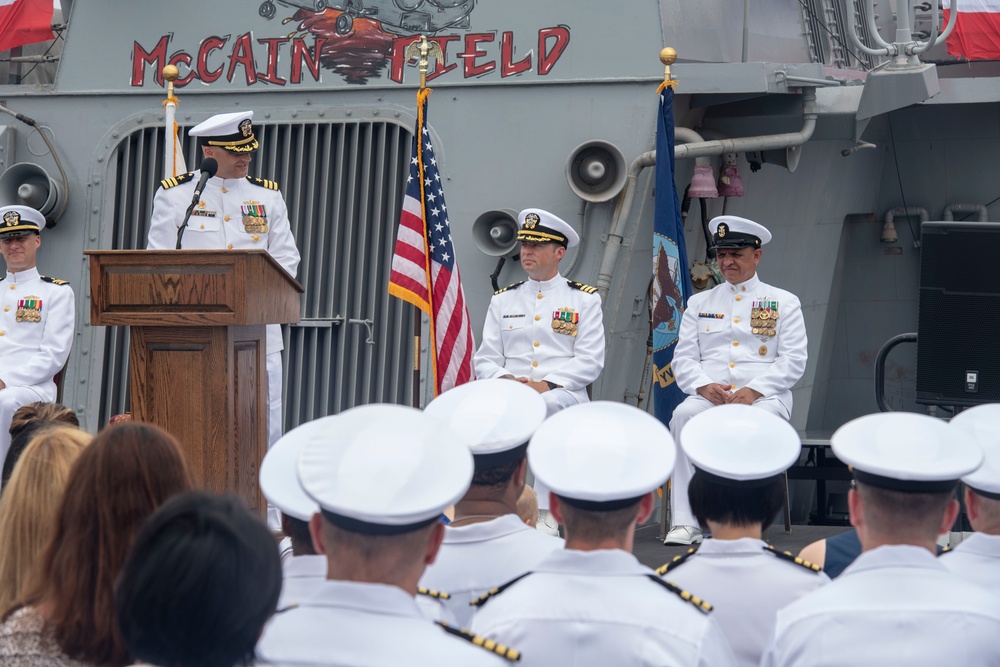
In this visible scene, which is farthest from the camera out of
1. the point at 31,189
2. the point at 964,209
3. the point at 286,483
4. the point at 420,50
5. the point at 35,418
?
the point at 964,209

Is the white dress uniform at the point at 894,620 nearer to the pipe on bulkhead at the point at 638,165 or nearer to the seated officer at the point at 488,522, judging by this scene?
the seated officer at the point at 488,522

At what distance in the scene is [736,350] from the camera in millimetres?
5809

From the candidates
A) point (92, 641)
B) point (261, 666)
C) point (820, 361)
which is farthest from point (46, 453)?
point (820, 361)

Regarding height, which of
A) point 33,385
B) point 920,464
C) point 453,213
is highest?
point 453,213

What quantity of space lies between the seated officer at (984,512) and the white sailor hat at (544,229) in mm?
3362

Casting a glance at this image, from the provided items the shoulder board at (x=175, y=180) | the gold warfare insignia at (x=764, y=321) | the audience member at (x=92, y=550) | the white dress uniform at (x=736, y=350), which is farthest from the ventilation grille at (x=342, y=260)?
the audience member at (x=92, y=550)

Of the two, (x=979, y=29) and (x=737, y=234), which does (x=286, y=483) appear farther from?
(x=979, y=29)

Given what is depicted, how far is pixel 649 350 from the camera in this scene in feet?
21.7

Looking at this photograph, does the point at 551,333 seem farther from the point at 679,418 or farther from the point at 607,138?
the point at 607,138

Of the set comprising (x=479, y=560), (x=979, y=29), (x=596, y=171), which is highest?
(x=979, y=29)

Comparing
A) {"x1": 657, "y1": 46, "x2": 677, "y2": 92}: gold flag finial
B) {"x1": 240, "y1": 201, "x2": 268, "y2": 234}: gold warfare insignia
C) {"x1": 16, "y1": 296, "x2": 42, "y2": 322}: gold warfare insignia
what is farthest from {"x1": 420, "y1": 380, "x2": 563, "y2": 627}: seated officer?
{"x1": 16, "y1": 296, "x2": 42, "y2": 322}: gold warfare insignia

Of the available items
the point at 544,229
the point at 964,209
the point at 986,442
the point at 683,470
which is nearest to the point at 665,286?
the point at 544,229

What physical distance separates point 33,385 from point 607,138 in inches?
119

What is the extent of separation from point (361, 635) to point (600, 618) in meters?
0.45
